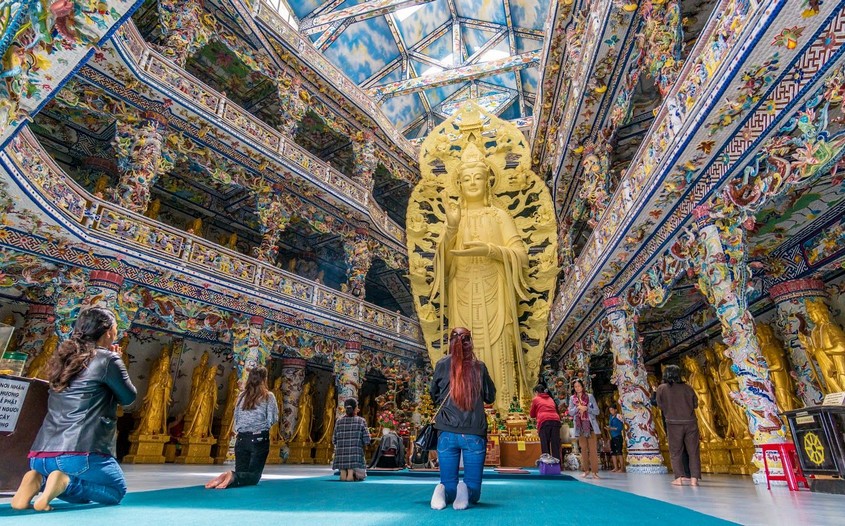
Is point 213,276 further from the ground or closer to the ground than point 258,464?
further from the ground

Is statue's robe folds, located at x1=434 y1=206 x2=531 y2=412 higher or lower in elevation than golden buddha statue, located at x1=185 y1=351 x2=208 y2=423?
higher

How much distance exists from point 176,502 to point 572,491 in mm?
2962

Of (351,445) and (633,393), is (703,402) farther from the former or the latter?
(351,445)

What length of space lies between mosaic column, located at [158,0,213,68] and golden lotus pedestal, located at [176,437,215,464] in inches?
296

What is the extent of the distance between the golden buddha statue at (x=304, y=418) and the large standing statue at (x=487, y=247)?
353 cm

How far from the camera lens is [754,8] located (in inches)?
138

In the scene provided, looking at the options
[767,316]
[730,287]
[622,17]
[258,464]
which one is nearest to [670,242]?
[730,287]

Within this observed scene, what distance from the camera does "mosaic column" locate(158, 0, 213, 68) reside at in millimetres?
8250

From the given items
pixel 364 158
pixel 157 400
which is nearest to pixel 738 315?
pixel 364 158

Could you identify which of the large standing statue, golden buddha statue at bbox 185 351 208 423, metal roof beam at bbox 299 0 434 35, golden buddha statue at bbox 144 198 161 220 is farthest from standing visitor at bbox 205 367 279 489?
metal roof beam at bbox 299 0 434 35

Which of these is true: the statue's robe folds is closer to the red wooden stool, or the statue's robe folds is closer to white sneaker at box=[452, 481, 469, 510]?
the red wooden stool

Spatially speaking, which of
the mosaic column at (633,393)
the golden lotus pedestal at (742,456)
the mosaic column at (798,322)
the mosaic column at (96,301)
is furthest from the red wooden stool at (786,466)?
the mosaic column at (96,301)

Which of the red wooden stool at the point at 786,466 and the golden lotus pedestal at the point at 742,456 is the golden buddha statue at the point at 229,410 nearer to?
the red wooden stool at the point at 786,466

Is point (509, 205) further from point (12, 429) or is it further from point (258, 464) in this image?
point (12, 429)
